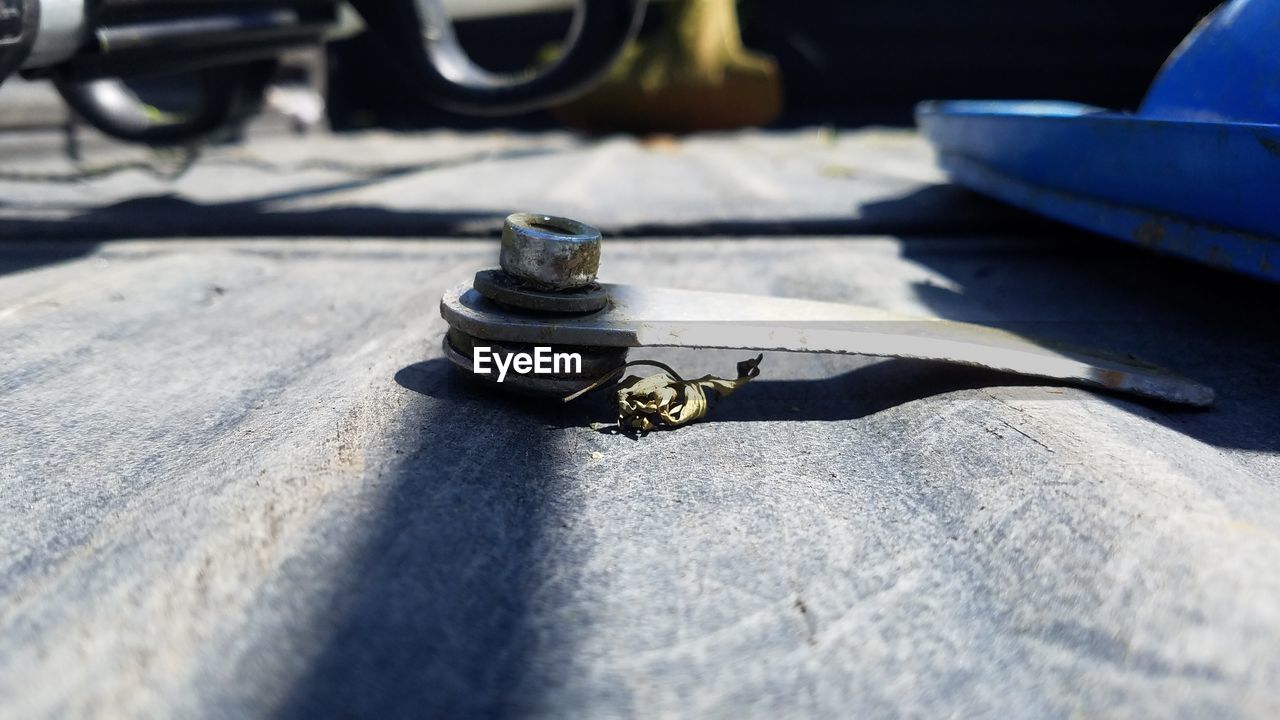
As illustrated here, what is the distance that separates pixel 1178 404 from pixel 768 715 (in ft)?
1.87

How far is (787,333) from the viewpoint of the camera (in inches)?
30.7

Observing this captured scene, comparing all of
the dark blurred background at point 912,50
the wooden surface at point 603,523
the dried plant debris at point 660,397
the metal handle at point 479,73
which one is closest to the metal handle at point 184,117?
the metal handle at point 479,73

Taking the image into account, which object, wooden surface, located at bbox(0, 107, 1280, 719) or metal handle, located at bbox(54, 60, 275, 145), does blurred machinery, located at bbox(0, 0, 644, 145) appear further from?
wooden surface, located at bbox(0, 107, 1280, 719)

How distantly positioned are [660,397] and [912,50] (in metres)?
3.90

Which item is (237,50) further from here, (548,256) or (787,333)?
(787,333)

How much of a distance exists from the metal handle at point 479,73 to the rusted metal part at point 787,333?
879mm

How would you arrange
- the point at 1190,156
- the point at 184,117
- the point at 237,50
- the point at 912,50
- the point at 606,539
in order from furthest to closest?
the point at 912,50 → the point at 184,117 → the point at 237,50 → the point at 1190,156 → the point at 606,539

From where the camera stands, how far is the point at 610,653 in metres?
0.50

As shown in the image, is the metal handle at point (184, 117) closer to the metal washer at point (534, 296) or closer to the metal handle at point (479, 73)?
the metal handle at point (479, 73)

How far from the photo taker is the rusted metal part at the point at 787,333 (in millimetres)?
741

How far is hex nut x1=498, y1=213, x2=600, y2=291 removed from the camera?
0.74m

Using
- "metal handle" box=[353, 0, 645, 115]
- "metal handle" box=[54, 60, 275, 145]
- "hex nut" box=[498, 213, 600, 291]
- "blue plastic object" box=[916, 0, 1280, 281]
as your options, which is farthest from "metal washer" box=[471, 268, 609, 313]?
"metal handle" box=[54, 60, 275, 145]

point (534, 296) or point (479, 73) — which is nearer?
point (534, 296)

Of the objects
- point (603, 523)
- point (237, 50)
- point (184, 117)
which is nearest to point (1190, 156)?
point (603, 523)
